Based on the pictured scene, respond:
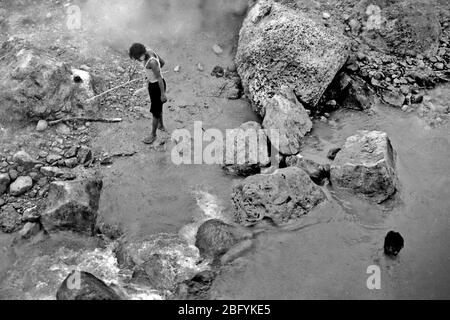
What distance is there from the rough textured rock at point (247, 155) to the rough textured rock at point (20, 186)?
103 inches

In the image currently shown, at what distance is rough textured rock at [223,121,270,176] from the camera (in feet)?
19.0

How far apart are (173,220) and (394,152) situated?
3.25 meters

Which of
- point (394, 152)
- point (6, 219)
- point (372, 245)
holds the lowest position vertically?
point (6, 219)

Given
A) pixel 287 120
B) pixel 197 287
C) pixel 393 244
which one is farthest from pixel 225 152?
pixel 393 244

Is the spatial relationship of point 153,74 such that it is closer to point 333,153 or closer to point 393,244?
point 333,153

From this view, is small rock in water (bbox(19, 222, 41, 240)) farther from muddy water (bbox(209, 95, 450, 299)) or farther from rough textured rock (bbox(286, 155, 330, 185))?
rough textured rock (bbox(286, 155, 330, 185))

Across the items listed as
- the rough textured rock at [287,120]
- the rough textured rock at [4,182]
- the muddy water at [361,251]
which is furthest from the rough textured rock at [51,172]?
the rough textured rock at [287,120]

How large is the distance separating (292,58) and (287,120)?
1107 millimetres

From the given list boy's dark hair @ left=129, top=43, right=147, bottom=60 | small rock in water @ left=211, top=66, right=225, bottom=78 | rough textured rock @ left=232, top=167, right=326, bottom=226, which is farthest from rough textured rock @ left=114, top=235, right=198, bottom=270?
small rock in water @ left=211, top=66, right=225, bottom=78

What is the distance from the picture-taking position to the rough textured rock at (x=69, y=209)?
5094 millimetres

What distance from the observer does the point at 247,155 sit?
5824 mm
